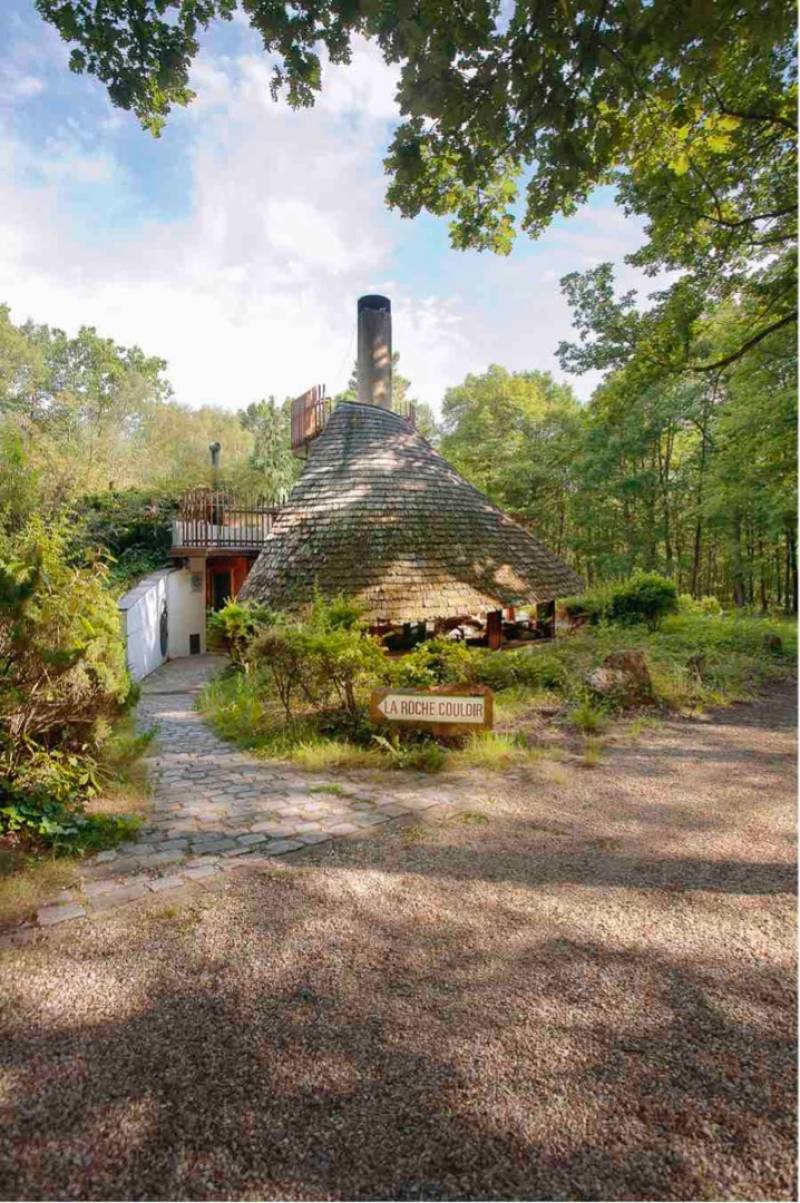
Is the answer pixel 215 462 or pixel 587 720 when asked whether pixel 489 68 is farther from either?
pixel 215 462

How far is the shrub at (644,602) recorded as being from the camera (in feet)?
48.8

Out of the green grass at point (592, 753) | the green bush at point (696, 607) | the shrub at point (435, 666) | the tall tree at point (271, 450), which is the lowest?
the green grass at point (592, 753)

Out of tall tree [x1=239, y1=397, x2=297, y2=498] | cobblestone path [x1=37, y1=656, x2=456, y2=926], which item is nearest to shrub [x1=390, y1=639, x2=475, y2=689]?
cobblestone path [x1=37, y1=656, x2=456, y2=926]

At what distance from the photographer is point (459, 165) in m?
3.86

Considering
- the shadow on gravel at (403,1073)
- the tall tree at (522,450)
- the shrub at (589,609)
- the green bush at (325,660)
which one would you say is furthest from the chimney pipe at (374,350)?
the shadow on gravel at (403,1073)

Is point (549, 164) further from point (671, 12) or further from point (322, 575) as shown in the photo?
point (322, 575)

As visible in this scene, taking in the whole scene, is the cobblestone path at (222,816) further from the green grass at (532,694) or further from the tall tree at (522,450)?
the tall tree at (522,450)

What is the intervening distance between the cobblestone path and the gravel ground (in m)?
0.28

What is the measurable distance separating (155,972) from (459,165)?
5.12 meters

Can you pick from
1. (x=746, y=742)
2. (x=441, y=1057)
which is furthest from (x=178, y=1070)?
(x=746, y=742)

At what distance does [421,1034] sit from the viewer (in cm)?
219

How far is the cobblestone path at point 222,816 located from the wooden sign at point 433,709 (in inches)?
28.1

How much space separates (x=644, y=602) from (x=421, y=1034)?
14.5m

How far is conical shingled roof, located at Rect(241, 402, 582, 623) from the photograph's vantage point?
9.65 m
